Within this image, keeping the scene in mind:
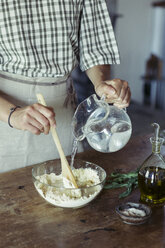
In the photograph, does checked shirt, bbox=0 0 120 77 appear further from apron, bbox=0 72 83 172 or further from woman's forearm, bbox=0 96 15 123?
woman's forearm, bbox=0 96 15 123

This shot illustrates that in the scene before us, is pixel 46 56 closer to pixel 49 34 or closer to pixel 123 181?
pixel 49 34

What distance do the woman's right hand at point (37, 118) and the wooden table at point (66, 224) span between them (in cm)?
23

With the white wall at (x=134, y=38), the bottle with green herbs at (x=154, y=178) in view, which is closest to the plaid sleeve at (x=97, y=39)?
the bottle with green herbs at (x=154, y=178)

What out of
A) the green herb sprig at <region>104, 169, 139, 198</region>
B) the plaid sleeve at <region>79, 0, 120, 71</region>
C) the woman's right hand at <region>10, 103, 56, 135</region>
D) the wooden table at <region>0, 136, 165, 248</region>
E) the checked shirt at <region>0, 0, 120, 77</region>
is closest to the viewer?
the wooden table at <region>0, 136, 165, 248</region>

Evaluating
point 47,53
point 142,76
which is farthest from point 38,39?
point 142,76

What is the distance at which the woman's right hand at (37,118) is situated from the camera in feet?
3.68

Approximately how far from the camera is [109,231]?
3.27 ft

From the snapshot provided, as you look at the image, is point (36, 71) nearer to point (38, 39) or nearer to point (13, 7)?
point (38, 39)

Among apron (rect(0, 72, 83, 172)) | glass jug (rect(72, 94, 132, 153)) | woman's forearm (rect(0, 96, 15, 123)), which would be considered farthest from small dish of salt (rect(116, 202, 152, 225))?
apron (rect(0, 72, 83, 172))

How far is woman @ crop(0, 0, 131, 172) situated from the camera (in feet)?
4.86

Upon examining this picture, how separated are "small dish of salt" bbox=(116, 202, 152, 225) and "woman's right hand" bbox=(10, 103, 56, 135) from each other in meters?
0.33

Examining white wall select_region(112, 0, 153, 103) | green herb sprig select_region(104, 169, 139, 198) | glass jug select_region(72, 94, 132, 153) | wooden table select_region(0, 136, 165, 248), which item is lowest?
white wall select_region(112, 0, 153, 103)

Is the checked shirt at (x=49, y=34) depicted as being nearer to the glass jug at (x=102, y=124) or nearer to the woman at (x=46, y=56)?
the woman at (x=46, y=56)

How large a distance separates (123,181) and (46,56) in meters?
0.63
